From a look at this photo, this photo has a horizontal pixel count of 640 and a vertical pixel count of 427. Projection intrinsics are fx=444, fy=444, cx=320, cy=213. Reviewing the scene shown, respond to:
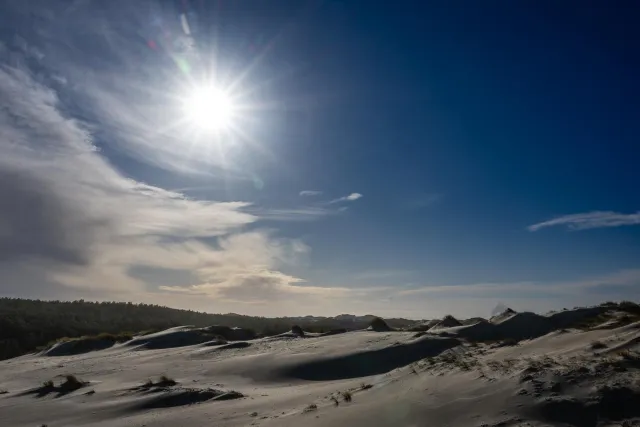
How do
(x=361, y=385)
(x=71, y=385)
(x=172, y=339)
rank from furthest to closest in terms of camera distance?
(x=172, y=339) < (x=71, y=385) < (x=361, y=385)

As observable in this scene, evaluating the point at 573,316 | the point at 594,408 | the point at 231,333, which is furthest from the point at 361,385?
the point at 231,333

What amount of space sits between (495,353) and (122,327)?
46.6 metres

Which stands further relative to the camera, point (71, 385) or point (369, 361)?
point (369, 361)

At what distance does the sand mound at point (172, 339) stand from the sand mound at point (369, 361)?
12.2 m

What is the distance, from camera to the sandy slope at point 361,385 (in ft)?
21.2

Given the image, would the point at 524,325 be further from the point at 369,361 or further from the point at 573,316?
the point at 369,361

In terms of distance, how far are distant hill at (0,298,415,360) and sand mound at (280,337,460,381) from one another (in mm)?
16149

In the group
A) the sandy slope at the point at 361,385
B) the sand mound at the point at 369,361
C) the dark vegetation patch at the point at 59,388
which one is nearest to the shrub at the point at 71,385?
the dark vegetation patch at the point at 59,388

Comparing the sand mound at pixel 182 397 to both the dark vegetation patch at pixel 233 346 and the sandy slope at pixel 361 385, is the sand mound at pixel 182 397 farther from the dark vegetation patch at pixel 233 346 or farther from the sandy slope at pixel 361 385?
the dark vegetation patch at pixel 233 346

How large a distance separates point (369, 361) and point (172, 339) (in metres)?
14.9

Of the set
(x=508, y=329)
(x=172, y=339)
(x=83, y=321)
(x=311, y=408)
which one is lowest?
(x=311, y=408)

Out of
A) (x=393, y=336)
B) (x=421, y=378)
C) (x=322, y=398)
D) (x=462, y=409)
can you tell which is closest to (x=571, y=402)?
(x=462, y=409)

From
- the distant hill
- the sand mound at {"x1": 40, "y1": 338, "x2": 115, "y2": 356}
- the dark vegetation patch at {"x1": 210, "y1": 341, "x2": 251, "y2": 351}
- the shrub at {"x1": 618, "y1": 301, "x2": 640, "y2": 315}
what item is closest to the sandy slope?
the dark vegetation patch at {"x1": 210, "y1": 341, "x2": 251, "y2": 351}

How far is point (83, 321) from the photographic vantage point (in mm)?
46812
